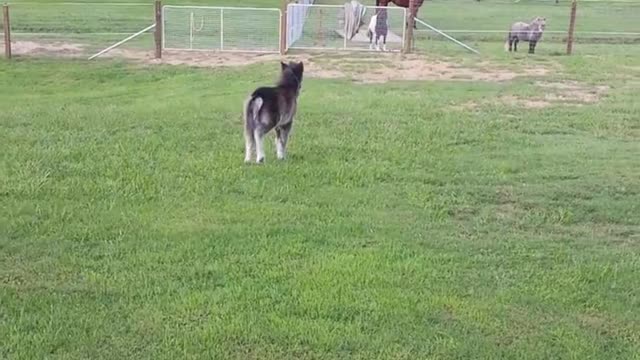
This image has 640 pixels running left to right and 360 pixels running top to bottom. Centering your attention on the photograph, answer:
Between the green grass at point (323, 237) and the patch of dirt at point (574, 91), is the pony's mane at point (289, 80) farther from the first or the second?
the patch of dirt at point (574, 91)

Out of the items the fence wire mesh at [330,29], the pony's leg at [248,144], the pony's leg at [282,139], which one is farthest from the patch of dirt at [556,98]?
the fence wire mesh at [330,29]

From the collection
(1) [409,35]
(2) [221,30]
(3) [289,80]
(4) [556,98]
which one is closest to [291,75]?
(3) [289,80]

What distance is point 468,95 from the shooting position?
1292cm

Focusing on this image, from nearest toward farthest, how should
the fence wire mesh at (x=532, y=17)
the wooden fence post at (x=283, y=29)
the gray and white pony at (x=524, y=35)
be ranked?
the wooden fence post at (x=283, y=29) < the gray and white pony at (x=524, y=35) < the fence wire mesh at (x=532, y=17)

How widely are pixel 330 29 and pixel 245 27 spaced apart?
247 cm

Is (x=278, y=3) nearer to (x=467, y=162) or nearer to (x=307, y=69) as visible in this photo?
(x=307, y=69)

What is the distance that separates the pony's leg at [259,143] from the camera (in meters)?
7.91

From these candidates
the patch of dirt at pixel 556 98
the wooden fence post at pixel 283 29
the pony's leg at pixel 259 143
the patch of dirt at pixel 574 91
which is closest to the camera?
the pony's leg at pixel 259 143

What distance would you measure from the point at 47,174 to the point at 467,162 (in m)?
3.93

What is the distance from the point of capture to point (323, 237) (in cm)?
589

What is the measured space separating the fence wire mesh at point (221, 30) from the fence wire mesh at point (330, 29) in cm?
54

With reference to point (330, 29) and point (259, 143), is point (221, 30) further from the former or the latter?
point (259, 143)

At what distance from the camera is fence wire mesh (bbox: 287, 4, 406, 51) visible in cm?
1980

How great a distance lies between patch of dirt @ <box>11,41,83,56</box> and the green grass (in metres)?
8.49
